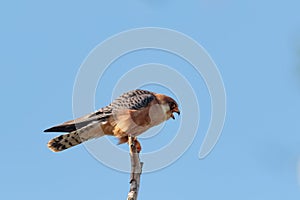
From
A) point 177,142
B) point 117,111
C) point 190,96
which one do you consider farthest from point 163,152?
point 117,111

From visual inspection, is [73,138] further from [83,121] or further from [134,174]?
[134,174]

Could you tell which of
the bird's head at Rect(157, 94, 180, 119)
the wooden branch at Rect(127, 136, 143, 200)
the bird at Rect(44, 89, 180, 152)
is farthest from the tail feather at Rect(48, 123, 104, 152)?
the wooden branch at Rect(127, 136, 143, 200)

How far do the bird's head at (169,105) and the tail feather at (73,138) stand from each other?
1338 mm

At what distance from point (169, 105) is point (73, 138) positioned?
6.11 feet

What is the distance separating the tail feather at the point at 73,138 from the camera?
7.88 metres

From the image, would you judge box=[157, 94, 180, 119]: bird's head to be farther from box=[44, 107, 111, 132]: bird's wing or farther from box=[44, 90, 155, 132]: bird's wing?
box=[44, 107, 111, 132]: bird's wing

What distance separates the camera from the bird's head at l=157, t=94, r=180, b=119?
9.12m

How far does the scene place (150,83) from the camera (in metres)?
8.22

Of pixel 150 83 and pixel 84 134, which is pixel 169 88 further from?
pixel 84 134

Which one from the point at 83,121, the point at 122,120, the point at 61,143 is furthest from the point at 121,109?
the point at 61,143

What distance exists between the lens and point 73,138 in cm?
797

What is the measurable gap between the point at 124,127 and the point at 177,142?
1440mm

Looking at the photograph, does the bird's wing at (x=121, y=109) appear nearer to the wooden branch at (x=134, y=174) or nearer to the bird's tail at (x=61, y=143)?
the bird's tail at (x=61, y=143)

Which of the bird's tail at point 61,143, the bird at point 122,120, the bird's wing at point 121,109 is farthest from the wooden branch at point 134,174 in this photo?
the bird's wing at point 121,109
